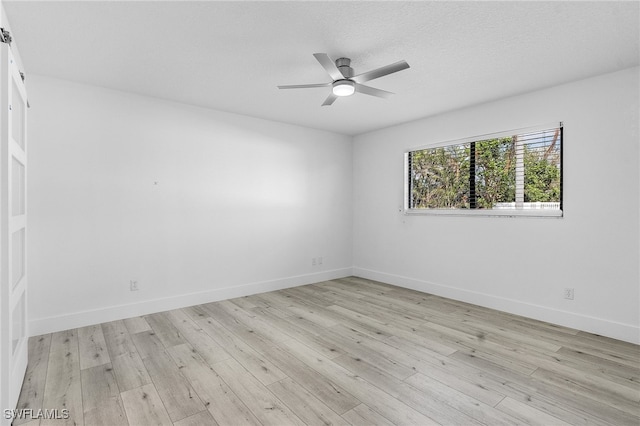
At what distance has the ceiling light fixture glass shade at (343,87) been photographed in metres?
2.75

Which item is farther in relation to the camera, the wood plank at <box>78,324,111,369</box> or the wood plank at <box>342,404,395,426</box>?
the wood plank at <box>78,324,111,369</box>

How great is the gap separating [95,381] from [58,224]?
1780mm

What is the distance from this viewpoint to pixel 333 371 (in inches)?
95.7

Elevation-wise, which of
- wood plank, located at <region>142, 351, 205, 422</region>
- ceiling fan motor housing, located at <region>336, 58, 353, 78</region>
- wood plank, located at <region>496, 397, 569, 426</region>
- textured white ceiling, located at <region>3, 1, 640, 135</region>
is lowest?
wood plank, located at <region>142, 351, 205, 422</region>

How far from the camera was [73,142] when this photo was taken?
10.9ft

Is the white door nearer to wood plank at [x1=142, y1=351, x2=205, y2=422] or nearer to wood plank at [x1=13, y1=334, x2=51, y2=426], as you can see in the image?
wood plank at [x1=13, y1=334, x2=51, y2=426]

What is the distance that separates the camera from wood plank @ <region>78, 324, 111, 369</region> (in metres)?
2.58

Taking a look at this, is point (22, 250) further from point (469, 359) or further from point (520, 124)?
point (520, 124)

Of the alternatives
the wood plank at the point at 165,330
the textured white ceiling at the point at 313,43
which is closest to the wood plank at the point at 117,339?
the wood plank at the point at 165,330

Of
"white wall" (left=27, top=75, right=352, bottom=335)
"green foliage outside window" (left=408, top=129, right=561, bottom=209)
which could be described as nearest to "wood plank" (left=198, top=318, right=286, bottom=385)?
"white wall" (left=27, top=75, right=352, bottom=335)

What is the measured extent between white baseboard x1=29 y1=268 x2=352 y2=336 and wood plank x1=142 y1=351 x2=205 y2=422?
3.82 feet

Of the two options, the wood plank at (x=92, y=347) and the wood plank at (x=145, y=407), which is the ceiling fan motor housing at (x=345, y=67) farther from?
the wood plank at (x=92, y=347)

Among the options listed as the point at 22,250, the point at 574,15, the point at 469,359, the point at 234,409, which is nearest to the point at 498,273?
the point at 469,359

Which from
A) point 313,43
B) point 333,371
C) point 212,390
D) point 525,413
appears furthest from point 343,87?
point 525,413
